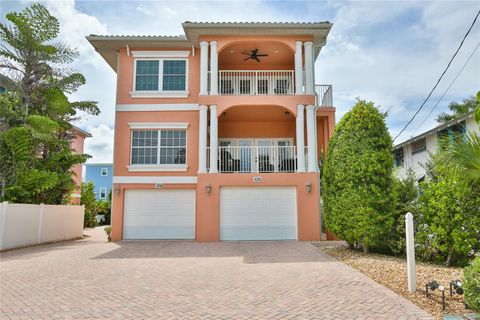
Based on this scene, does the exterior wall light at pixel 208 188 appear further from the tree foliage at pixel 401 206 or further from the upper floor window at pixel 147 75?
the tree foliage at pixel 401 206

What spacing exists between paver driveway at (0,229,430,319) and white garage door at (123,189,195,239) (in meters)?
4.16

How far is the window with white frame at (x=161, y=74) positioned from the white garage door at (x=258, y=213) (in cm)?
581

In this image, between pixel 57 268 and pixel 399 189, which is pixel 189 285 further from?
pixel 399 189

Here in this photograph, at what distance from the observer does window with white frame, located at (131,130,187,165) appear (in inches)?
634

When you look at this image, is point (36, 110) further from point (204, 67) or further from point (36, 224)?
point (204, 67)

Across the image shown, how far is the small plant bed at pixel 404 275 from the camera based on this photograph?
5.46m

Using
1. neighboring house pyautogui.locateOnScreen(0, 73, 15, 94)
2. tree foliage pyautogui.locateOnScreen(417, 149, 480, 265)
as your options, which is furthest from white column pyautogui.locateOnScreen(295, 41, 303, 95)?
neighboring house pyautogui.locateOnScreen(0, 73, 15, 94)

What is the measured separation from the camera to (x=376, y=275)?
25.0 feet

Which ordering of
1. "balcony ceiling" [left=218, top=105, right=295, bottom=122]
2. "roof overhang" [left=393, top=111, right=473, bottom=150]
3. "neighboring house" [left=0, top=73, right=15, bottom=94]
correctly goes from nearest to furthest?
"balcony ceiling" [left=218, top=105, right=295, bottom=122]
"roof overhang" [left=393, top=111, right=473, bottom=150]
"neighboring house" [left=0, top=73, right=15, bottom=94]

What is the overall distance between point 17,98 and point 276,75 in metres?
12.1

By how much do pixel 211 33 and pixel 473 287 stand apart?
46.1 ft

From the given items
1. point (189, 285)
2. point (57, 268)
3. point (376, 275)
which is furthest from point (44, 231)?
point (376, 275)

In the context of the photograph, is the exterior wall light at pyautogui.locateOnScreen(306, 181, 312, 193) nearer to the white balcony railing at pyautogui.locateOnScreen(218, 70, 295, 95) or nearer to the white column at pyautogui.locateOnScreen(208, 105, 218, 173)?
the white column at pyautogui.locateOnScreen(208, 105, 218, 173)

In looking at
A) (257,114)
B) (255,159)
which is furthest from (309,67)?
(255,159)
